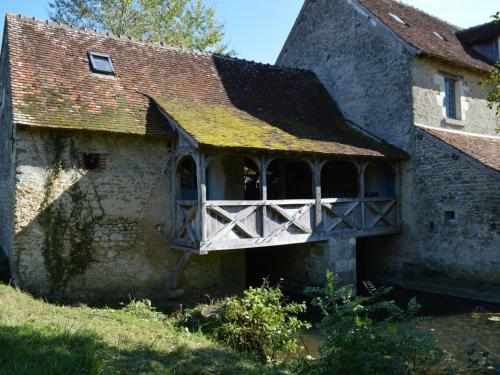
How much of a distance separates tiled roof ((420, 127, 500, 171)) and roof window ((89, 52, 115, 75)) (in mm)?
8229

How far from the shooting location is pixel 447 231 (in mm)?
10867

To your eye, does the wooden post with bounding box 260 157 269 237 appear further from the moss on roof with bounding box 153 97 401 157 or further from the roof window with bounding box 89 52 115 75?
the roof window with bounding box 89 52 115 75

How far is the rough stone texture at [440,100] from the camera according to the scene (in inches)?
463

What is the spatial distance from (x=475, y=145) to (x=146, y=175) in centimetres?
866

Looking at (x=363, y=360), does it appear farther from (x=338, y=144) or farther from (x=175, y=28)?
(x=175, y=28)

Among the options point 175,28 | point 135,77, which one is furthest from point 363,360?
point 175,28

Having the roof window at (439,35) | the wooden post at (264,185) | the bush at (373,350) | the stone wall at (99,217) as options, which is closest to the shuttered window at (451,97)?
the roof window at (439,35)

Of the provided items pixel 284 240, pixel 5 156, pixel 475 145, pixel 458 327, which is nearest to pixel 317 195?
pixel 284 240

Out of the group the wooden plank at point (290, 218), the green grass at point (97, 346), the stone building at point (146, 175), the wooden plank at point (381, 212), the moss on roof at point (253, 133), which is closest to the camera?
the green grass at point (97, 346)

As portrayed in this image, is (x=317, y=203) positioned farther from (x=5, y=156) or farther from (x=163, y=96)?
(x=5, y=156)

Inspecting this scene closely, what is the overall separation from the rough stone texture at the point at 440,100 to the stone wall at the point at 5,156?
10.1 m

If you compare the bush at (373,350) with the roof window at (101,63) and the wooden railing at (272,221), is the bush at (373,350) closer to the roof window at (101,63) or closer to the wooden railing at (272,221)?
the wooden railing at (272,221)

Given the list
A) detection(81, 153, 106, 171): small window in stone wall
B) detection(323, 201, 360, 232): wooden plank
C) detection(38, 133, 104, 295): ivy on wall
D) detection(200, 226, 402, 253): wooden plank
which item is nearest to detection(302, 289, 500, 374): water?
detection(200, 226, 402, 253): wooden plank

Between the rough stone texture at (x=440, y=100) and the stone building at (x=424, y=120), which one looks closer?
the stone building at (x=424, y=120)
